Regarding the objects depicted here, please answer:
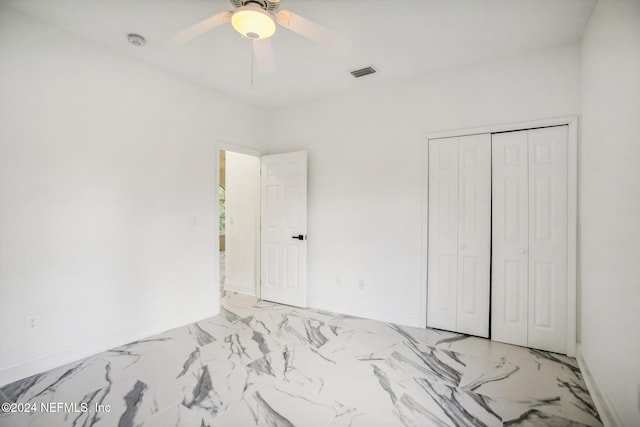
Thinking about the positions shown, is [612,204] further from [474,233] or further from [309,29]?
[309,29]

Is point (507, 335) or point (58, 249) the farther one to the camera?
point (507, 335)

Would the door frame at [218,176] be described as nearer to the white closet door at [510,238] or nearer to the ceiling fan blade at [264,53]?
the ceiling fan blade at [264,53]

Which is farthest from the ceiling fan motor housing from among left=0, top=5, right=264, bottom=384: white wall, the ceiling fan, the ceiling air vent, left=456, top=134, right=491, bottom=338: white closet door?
left=456, top=134, right=491, bottom=338: white closet door

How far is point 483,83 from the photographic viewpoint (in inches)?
120

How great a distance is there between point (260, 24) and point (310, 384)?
243 cm

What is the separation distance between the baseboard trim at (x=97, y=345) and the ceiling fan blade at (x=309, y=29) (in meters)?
2.98

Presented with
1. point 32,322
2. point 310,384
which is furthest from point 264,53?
point 32,322

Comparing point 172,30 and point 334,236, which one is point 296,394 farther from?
point 172,30

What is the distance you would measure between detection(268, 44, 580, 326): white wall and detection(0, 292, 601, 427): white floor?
76 cm

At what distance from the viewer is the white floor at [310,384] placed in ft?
6.28

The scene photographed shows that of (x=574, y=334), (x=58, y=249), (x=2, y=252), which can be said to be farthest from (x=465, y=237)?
(x=2, y=252)

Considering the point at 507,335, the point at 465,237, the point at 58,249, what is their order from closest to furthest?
the point at 58,249
the point at 507,335
the point at 465,237

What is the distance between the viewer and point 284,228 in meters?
4.22

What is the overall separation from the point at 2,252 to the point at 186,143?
180cm
